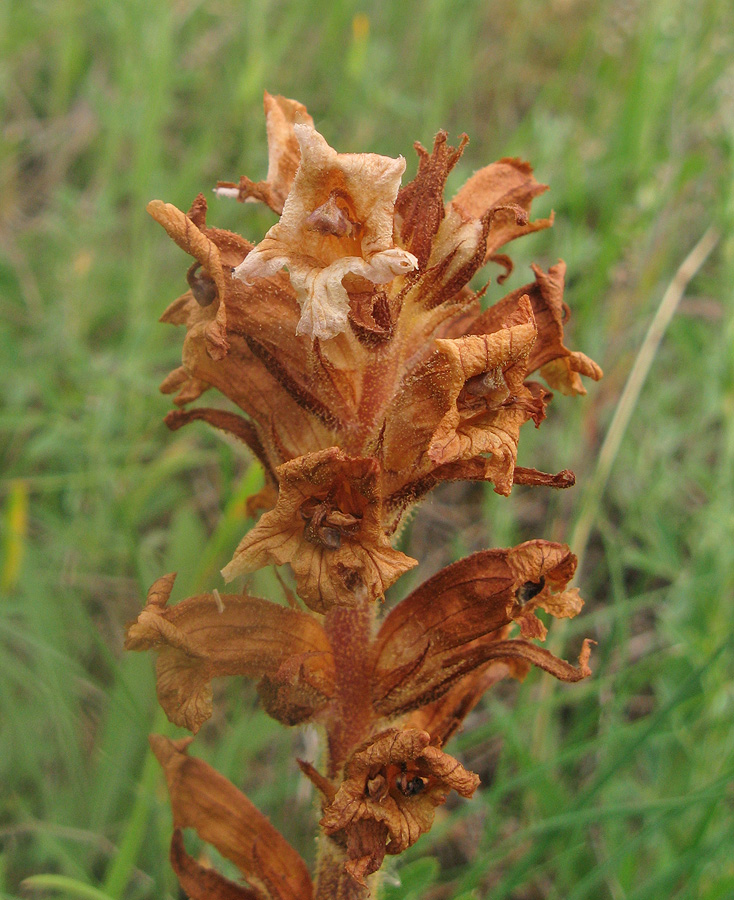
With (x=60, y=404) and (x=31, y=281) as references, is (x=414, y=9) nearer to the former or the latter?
(x=31, y=281)

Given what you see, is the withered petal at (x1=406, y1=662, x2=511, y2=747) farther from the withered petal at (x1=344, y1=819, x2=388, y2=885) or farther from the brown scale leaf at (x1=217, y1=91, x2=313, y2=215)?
the brown scale leaf at (x1=217, y1=91, x2=313, y2=215)

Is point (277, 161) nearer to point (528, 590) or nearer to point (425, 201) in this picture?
point (425, 201)

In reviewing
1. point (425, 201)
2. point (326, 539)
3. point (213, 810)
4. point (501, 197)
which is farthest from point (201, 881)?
point (501, 197)

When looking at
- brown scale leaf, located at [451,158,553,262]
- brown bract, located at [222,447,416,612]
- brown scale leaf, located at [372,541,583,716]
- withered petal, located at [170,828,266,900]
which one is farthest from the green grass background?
brown scale leaf, located at [451,158,553,262]

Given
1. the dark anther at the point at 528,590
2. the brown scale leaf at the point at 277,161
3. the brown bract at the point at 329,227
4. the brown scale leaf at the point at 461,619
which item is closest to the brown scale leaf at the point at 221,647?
the brown scale leaf at the point at 461,619

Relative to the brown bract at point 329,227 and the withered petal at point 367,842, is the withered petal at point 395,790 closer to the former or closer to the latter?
the withered petal at point 367,842
